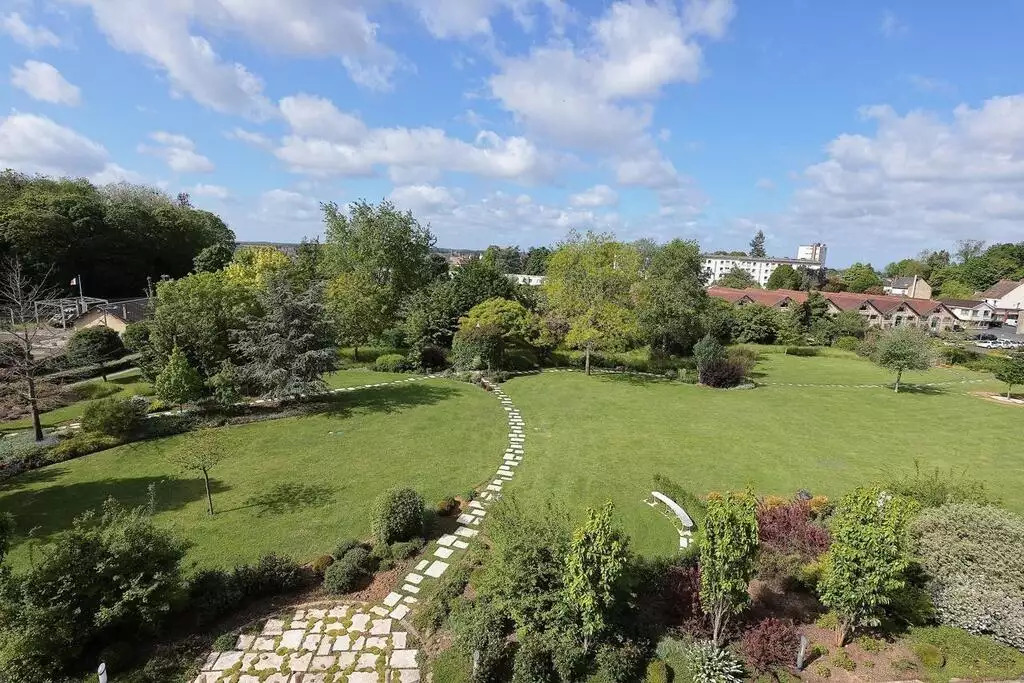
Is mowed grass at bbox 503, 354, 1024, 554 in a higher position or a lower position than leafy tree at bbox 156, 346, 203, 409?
lower

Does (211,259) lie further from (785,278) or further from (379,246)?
(785,278)

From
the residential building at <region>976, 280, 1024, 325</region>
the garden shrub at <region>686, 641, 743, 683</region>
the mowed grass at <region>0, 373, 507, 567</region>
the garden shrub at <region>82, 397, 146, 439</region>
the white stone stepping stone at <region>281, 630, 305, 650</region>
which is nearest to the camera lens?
the garden shrub at <region>686, 641, 743, 683</region>

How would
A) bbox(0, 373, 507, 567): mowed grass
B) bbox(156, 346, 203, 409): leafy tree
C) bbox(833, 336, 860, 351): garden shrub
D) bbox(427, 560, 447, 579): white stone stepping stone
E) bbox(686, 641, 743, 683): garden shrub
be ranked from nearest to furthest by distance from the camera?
bbox(686, 641, 743, 683): garden shrub, bbox(427, 560, 447, 579): white stone stepping stone, bbox(0, 373, 507, 567): mowed grass, bbox(156, 346, 203, 409): leafy tree, bbox(833, 336, 860, 351): garden shrub

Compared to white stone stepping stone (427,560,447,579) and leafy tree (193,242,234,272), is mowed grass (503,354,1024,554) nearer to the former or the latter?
white stone stepping stone (427,560,447,579)

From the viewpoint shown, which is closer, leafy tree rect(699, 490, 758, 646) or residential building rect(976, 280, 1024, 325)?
leafy tree rect(699, 490, 758, 646)

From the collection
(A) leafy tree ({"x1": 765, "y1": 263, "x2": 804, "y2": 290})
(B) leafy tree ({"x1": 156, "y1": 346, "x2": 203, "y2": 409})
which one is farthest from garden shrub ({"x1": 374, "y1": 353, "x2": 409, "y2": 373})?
(A) leafy tree ({"x1": 765, "y1": 263, "x2": 804, "y2": 290})

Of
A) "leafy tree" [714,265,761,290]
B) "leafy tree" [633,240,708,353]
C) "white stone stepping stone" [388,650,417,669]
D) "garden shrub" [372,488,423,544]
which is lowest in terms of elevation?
"white stone stepping stone" [388,650,417,669]

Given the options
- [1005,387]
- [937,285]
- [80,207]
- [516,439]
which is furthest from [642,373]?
[937,285]

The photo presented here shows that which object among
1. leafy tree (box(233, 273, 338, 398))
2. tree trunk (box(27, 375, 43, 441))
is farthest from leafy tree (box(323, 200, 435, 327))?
tree trunk (box(27, 375, 43, 441))
